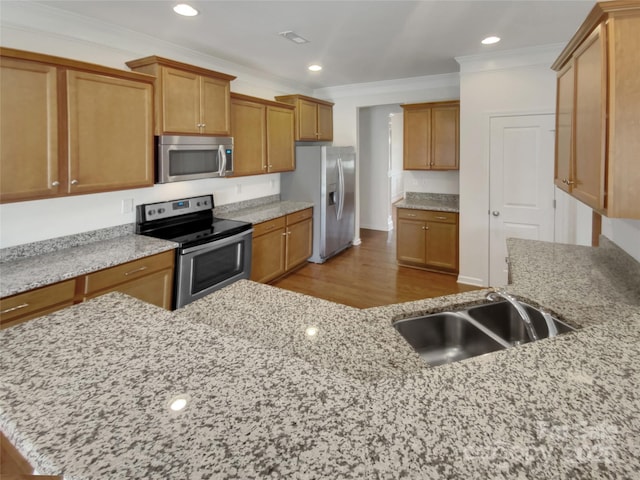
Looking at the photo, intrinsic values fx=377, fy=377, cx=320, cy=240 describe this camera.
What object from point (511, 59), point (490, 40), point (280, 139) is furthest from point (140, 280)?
point (511, 59)

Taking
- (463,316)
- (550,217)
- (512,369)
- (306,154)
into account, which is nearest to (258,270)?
(306,154)

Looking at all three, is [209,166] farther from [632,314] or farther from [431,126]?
[632,314]

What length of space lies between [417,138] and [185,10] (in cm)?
324

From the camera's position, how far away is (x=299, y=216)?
16.0 feet

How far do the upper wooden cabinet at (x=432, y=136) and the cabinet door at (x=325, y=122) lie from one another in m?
1.22

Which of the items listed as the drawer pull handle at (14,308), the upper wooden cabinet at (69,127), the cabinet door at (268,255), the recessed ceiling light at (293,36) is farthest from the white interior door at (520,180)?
the drawer pull handle at (14,308)

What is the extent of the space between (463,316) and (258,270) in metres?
2.86

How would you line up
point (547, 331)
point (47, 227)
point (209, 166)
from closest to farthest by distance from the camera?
point (547, 331), point (47, 227), point (209, 166)

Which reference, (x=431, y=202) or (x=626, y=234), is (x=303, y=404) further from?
(x=431, y=202)

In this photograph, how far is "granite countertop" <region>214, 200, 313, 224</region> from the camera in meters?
4.18

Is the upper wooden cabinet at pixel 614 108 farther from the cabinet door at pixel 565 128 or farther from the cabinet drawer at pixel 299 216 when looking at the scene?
the cabinet drawer at pixel 299 216

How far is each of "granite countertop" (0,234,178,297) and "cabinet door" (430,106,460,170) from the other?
3505mm

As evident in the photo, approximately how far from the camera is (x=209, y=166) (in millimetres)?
3639

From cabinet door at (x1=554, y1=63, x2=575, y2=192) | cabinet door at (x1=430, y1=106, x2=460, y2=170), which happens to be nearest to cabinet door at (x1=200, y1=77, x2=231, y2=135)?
cabinet door at (x1=430, y1=106, x2=460, y2=170)
